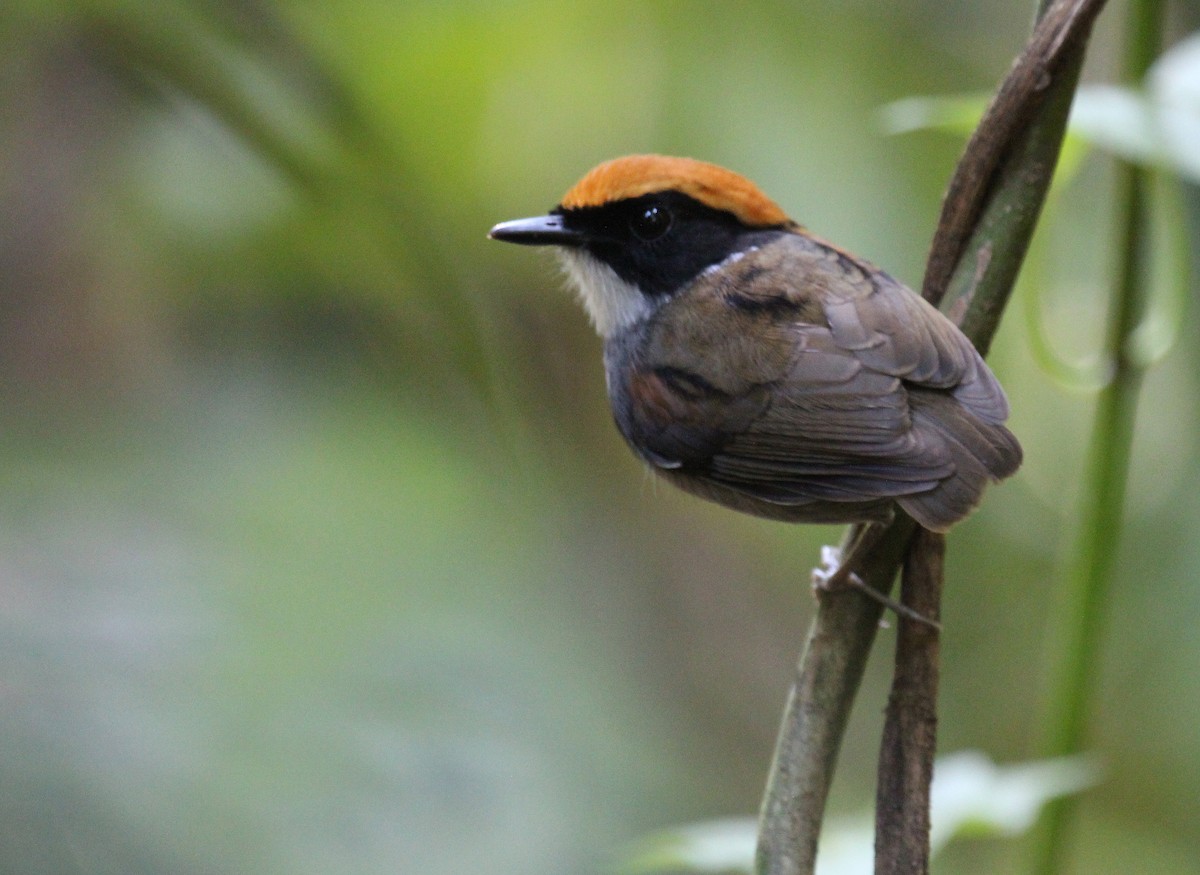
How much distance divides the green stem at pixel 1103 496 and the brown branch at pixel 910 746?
0.56m

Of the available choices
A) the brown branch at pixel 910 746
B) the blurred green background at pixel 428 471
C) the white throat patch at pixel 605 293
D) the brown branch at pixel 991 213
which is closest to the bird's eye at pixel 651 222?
the white throat patch at pixel 605 293

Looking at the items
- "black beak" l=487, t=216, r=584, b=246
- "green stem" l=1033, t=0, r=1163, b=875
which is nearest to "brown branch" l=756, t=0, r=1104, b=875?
"green stem" l=1033, t=0, r=1163, b=875

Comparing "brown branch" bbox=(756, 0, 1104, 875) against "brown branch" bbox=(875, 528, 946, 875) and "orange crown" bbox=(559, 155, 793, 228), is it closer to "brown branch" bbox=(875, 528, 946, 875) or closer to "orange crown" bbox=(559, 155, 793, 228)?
"brown branch" bbox=(875, 528, 946, 875)

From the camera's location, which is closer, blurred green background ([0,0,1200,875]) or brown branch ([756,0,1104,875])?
brown branch ([756,0,1104,875])

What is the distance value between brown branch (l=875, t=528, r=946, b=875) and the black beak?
3.73ft

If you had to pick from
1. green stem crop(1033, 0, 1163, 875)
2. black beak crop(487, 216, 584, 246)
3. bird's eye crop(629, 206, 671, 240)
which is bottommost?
green stem crop(1033, 0, 1163, 875)

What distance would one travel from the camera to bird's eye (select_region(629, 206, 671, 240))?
2.81m

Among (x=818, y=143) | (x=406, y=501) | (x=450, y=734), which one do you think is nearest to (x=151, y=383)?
(x=406, y=501)

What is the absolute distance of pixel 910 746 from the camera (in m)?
1.76

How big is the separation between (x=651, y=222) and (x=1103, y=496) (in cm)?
109

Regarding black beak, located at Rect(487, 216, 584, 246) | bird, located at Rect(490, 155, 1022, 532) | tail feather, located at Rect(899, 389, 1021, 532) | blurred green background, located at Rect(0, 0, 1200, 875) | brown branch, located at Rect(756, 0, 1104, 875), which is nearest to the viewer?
brown branch, located at Rect(756, 0, 1104, 875)

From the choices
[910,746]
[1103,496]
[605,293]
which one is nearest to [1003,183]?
[1103,496]

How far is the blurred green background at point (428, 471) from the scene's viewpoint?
291cm

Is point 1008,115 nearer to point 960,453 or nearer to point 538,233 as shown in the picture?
point 960,453
